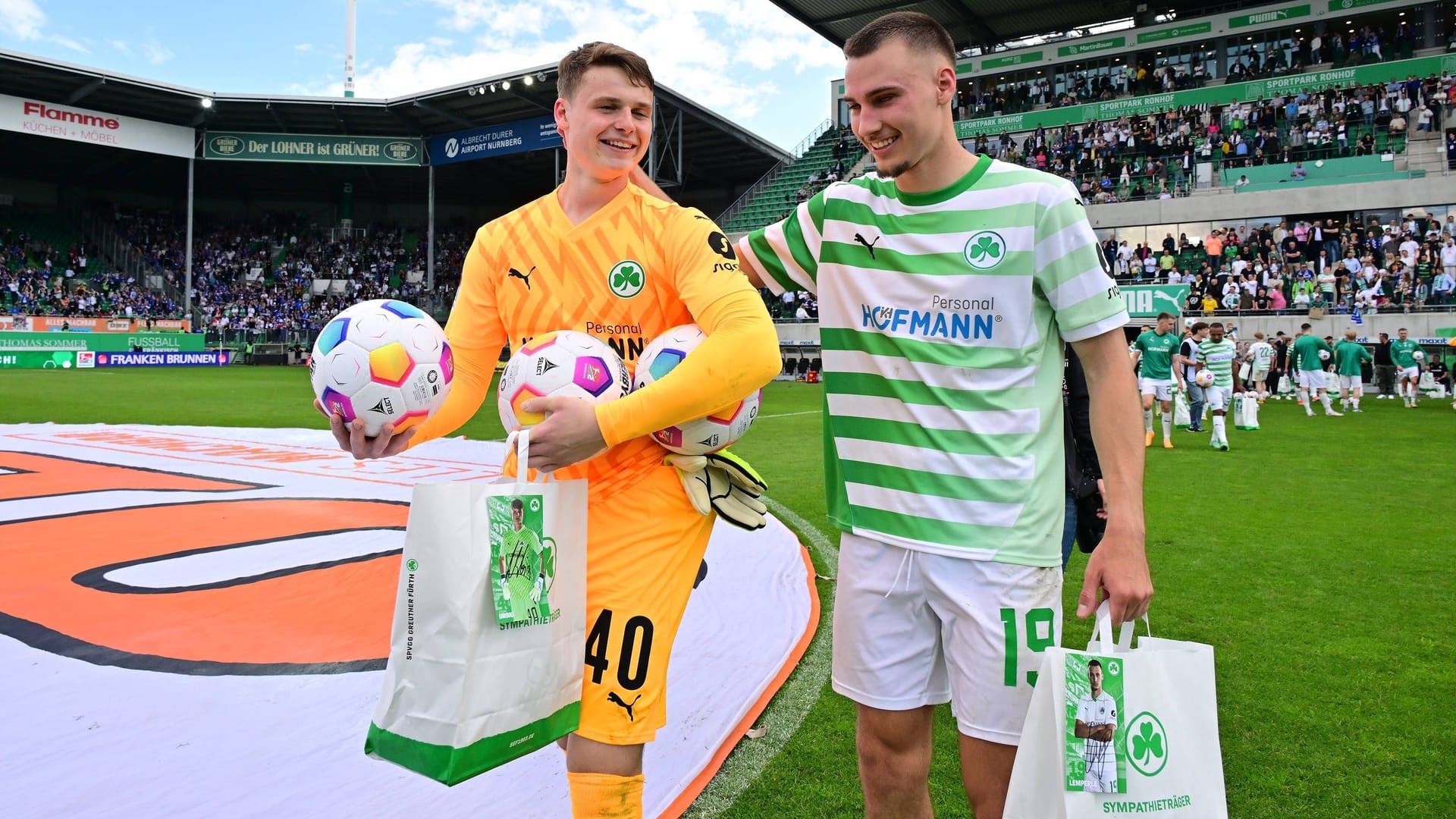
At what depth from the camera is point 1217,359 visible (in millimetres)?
12797

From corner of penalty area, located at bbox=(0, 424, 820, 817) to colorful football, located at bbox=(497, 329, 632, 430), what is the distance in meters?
1.36

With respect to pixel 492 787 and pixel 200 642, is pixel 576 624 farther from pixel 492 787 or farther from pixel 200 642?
pixel 200 642

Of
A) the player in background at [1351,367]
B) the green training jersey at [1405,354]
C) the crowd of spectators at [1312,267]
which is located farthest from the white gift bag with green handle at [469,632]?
the crowd of spectators at [1312,267]

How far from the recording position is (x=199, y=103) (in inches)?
1352

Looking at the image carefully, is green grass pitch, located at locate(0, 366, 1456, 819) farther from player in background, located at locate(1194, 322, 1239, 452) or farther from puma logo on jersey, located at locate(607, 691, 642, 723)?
puma logo on jersey, located at locate(607, 691, 642, 723)

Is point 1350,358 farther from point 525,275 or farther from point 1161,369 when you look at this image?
point 525,275

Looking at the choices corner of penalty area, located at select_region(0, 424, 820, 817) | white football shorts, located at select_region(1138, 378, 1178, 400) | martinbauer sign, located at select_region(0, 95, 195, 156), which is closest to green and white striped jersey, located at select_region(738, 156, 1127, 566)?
corner of penalty area, located at select_region(0, 424, 820, 817)

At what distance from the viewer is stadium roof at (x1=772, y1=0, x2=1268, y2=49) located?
34188 mm

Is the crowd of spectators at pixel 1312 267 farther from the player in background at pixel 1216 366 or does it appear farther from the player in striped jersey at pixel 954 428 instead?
the player in striped jersey at pixel 954 428

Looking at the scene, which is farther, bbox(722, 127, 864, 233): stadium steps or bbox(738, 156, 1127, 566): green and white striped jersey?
bbox(722, 127, 864, 233): stadium steps

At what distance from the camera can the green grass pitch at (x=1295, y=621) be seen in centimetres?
286

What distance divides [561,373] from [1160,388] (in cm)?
1239

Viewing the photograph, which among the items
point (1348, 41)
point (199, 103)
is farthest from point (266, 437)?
point (1348, 41)

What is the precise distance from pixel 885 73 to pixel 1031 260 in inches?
21.7
